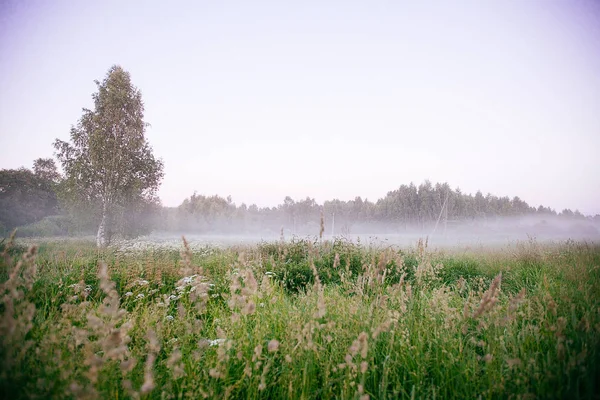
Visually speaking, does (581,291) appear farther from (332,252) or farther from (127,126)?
(127,126)

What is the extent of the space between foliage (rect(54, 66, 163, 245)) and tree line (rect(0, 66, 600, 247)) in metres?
0.05

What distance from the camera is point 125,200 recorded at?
17.3m

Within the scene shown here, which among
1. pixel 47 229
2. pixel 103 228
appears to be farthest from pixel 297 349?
pixel 47 229

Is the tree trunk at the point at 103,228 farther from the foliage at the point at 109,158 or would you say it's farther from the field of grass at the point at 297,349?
the field of grass at the point at 297,349

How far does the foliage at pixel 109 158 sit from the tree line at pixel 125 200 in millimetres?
52

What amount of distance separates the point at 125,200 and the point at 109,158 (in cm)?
287

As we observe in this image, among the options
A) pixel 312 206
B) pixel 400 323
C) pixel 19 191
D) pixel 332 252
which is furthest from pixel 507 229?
pixel 19 191

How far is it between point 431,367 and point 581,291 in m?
2.96

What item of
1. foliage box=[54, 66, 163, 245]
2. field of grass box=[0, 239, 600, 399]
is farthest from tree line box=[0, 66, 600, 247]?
field of grass box=[0, 239, 600, 399]

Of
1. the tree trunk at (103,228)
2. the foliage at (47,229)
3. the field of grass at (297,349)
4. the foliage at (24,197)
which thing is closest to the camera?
the field of grass at (297,349)

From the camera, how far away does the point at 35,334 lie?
7.50 feet

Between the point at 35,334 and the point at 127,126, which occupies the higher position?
the point at 127,126

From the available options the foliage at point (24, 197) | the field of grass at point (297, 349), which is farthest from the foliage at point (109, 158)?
the foliage at point (24, 197)

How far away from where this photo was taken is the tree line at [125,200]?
1622cm
